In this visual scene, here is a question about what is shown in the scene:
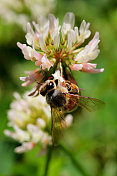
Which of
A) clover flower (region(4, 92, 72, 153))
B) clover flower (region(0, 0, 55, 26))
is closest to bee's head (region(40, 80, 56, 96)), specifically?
clover flower (region(4, 92, 72, 153))

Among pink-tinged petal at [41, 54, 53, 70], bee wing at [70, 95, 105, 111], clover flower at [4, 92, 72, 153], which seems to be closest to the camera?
pink-tinged petal at [41, 54, 53, 70]

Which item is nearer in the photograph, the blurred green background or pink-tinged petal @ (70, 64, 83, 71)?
pink-tinged petal @ (70, 64, 83, 71)

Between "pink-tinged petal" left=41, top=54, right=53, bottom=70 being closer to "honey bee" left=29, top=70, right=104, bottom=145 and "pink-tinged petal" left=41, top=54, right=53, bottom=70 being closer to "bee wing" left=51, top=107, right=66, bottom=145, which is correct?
"honey bee" left=29, top=70, right=104, bottom=145

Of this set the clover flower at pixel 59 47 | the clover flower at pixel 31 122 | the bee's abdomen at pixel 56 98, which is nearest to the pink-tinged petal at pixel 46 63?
the clover flower at pixel 59 47

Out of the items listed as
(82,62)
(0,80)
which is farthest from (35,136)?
(0,80)

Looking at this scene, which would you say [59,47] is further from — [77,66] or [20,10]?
[20,10]

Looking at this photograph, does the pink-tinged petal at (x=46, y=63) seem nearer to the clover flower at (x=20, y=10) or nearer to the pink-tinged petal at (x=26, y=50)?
the pink-tinged petal at (x=26, y=50)

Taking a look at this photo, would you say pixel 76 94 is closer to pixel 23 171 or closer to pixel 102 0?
pixel 23 171
